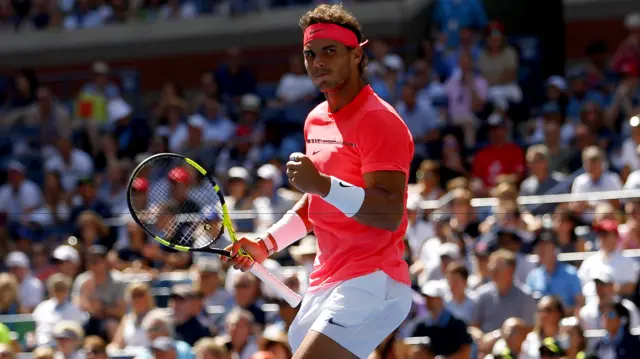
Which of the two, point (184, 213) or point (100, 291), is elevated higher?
point (184, 213)

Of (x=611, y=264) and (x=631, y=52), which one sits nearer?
(x=611, y=264)

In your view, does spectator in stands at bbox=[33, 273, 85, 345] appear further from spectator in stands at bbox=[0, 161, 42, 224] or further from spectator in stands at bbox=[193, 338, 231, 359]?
spectator in stands at bbox=[0, 161, 42, 224]

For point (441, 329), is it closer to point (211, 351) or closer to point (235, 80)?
point (211, 351)

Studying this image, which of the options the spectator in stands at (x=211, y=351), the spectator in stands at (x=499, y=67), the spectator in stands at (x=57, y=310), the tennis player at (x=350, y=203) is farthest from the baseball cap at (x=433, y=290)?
the spectator in stands at (x=499, y=67)

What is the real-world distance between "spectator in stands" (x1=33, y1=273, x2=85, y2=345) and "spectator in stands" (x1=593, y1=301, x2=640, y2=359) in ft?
15.3

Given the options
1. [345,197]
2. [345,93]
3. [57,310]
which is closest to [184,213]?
[345,93]

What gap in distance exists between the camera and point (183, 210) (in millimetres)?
7586

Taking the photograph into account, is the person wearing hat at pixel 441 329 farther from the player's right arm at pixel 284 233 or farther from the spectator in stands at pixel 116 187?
the spectator in stands at pixel 116 187

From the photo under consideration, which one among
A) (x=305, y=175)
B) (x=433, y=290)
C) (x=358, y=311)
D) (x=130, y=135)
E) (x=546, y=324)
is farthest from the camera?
(x=130, y=135)

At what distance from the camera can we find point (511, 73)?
15.2 meters

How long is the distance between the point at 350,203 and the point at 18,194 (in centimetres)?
1053

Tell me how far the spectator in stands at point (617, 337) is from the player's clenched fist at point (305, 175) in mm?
4058

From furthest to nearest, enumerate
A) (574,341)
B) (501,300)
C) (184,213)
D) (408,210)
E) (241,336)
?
(408,210), (501,300), (241,336), (574,341), (184,213)

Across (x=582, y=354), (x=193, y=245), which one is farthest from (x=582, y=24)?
(x=193, y=245)
